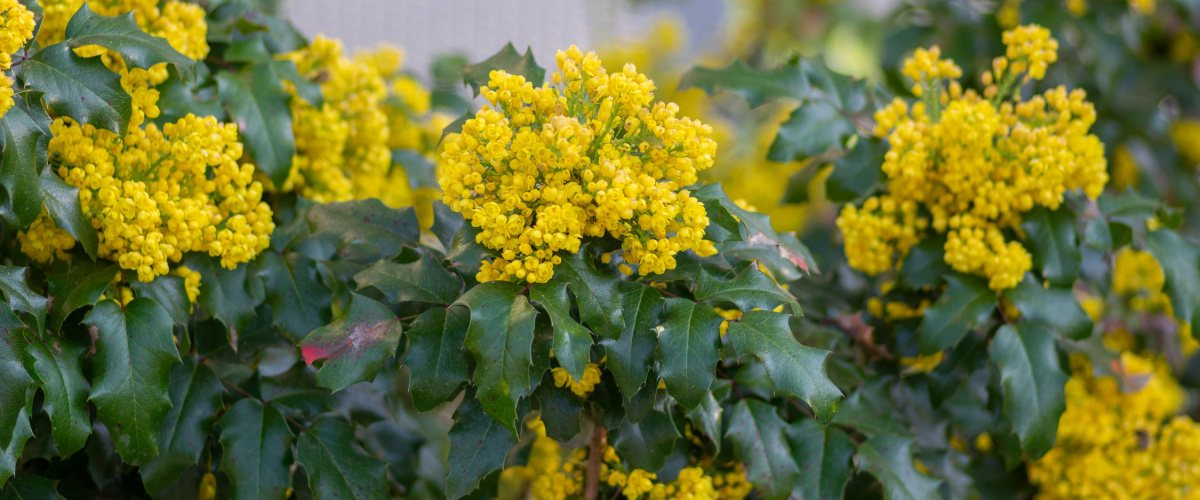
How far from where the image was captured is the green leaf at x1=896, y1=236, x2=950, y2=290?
3.48 feet

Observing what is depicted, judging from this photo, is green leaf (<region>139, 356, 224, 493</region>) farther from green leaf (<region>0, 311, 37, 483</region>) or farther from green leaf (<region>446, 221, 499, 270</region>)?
green leaf (<region>446, 221, 499, 270</region>)

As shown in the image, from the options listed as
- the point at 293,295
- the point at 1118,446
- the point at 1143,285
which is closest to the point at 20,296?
the point at 293,295

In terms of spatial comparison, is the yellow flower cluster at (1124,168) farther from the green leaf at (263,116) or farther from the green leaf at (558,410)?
the green leaf at (263,116)

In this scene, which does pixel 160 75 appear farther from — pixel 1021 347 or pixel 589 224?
pixel 1021 347

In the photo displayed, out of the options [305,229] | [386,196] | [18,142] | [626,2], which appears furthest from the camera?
[626,2]

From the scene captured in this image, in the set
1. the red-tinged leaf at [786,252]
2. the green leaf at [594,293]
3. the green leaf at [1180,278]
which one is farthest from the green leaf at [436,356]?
the green leaf at [1180,278]

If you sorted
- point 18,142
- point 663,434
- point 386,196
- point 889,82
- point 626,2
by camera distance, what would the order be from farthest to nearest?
point 626,2
point 889,82
point 386,196
point 663,434
point 18,142

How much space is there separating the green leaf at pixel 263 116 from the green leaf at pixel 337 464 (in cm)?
30

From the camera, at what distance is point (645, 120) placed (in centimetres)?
76

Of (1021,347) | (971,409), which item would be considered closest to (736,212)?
(1021,347)

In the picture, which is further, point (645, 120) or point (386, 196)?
point (386, 196)

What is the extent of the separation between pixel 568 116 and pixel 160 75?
1.57ft

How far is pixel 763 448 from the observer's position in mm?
900

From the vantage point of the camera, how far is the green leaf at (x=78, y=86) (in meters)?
0.78
